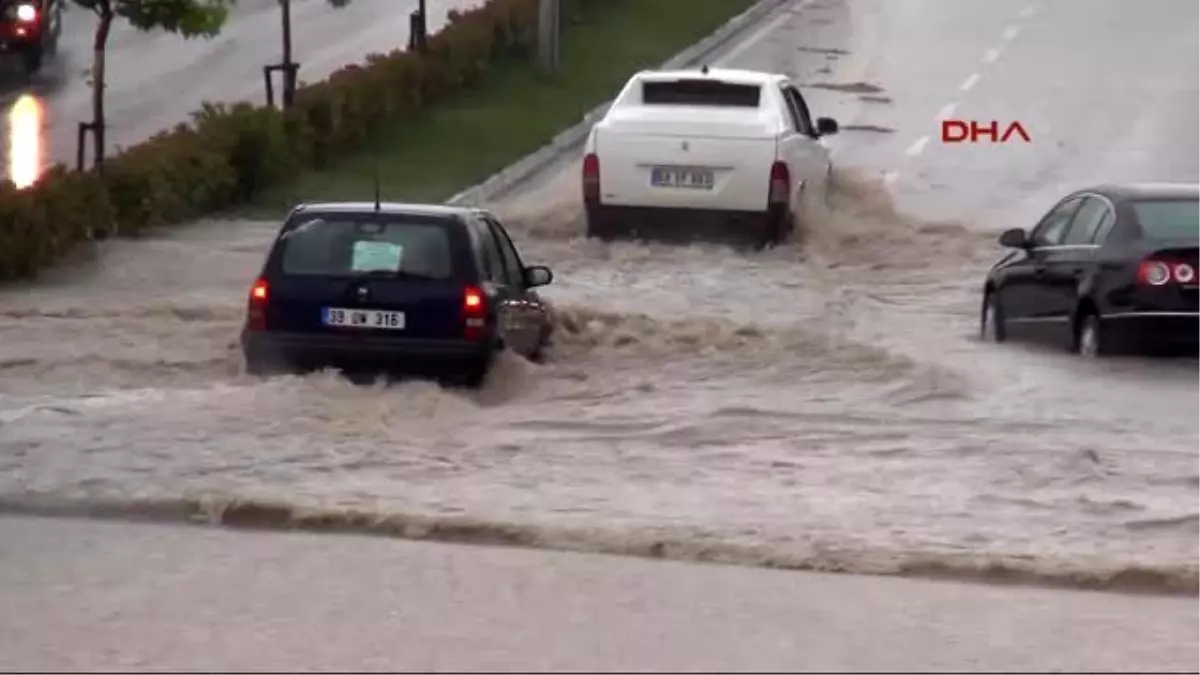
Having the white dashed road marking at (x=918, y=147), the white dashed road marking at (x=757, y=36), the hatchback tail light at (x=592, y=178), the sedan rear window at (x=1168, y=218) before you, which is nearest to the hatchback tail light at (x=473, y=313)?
the sedan rear window at (x=1168, y=218)

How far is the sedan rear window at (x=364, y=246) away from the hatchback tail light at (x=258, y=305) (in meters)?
0.17

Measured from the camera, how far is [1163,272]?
1656cm

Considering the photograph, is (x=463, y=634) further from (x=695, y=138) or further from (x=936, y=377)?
(x=695, y=138)

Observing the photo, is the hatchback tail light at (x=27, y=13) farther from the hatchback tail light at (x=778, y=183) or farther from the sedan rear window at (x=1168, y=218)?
the sedan rear window at (x=1168, y=218)

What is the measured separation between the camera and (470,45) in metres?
35.4

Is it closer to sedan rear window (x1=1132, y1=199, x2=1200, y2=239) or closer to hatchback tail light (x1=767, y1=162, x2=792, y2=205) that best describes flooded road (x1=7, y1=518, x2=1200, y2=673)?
sedan rear window (x1=1132, y1=199, x2=1200, y2=239)

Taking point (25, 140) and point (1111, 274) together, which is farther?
point (25, 140)

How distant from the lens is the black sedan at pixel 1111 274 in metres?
16.6

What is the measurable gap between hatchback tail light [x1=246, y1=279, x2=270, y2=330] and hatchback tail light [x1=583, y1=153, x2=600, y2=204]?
28.7ft

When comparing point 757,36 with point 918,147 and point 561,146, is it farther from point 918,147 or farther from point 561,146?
point 561,146

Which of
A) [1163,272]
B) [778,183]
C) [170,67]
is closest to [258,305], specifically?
[1163,272]

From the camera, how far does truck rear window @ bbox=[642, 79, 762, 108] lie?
23453 millimetres

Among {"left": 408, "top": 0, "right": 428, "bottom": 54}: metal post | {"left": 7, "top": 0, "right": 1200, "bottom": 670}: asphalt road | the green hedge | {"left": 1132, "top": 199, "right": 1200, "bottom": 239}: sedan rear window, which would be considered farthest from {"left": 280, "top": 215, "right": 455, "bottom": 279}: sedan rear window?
{"left": 408, "top": 0, "right": 428, "bottom": 54}: metal post

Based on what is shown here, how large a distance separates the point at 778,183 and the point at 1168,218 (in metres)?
6.07
